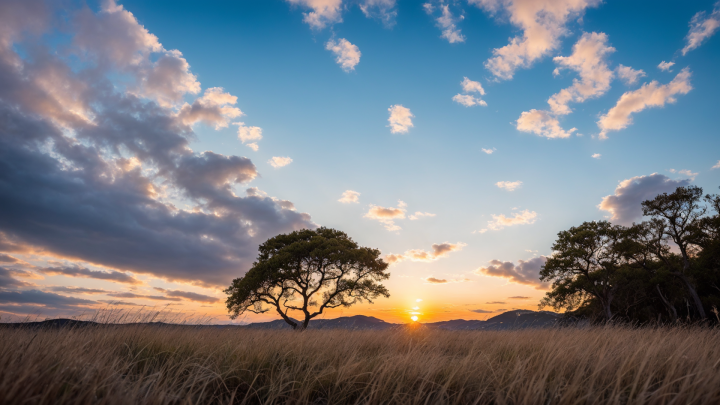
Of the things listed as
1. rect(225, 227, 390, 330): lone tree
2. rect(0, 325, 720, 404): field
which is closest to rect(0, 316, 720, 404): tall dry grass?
rect(0, 325, 720, 404): field

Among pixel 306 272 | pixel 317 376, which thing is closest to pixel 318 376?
pixel 317 376

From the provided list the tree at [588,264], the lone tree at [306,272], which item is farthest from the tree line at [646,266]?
the lone tree at [306,272]

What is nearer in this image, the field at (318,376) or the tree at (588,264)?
the field at (318,376)

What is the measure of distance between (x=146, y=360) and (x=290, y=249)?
76.6 ft

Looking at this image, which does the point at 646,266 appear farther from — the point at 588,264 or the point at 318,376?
the point at 318,376

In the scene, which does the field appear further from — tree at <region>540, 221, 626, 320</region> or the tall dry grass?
tree at <region>540, 221, 626, 320</region>

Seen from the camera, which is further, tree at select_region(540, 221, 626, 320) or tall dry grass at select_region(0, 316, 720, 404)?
tree at select_region(540, 221, 626, 320)

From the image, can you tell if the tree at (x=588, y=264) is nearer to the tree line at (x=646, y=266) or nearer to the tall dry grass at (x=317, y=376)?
the tree line at (x=646, y=266)

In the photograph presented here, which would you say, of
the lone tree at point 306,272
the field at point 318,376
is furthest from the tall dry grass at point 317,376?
the lone tree at point 306,272

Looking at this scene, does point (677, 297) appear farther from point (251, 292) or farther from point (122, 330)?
point (122, 330)

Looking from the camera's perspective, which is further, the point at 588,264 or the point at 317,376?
the point at 588,264

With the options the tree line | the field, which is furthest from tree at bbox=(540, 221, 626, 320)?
the field

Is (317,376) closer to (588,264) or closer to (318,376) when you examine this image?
(318,376)

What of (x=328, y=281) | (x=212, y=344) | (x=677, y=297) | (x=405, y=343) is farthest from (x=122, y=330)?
(x=677, y=297)
